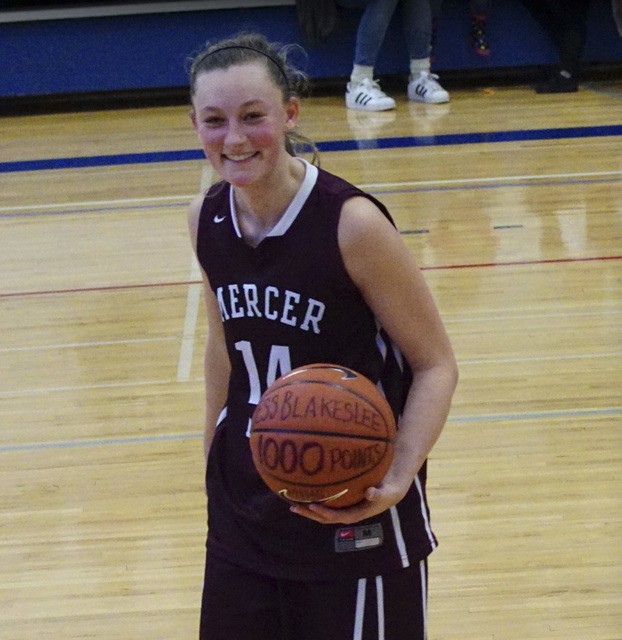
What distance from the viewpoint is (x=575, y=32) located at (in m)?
9.18

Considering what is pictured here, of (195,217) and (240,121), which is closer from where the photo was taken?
(240,121)

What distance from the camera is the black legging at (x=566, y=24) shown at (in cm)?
920

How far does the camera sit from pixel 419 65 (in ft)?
30.6

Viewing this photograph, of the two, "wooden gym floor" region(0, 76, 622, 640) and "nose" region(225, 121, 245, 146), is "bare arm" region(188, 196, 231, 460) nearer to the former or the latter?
"nose" region(225, 121, 245, 146)

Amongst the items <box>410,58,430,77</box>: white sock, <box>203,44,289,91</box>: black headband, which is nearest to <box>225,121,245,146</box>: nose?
<box>203,44,289,91</box>: black headband

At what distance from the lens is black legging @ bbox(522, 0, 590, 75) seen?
30.2ft

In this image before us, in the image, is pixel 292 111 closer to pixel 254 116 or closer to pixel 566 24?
pixel 254 116

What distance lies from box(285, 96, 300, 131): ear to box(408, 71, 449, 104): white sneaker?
7.61m

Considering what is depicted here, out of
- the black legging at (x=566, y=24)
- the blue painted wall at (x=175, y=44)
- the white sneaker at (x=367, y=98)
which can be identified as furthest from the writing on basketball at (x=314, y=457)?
the blue painted wall at (x=175, y=44)

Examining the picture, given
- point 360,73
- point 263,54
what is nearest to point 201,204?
point 263,54

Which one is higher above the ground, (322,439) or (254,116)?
(254,116)

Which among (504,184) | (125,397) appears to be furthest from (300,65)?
(125,397)

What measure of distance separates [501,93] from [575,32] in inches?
31.7

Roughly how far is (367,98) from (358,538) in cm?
774
